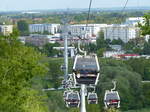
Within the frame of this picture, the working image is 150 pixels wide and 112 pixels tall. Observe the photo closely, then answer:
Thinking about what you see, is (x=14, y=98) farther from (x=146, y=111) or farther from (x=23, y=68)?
(x=146, y=111)

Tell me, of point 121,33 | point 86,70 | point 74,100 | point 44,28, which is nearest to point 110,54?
point 121,33

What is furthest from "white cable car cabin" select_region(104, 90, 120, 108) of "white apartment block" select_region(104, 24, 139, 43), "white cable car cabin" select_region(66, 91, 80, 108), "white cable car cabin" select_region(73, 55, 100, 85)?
"white apartment block" select_region(104, 24, 139, 43)

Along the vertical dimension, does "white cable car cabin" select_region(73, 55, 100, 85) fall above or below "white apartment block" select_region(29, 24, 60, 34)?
above

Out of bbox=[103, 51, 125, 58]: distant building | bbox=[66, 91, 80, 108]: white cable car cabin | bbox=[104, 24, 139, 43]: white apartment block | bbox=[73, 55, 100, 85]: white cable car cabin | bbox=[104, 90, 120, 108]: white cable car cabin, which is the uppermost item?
bbox=[73, 55, 100, 85]: white cable car cabin

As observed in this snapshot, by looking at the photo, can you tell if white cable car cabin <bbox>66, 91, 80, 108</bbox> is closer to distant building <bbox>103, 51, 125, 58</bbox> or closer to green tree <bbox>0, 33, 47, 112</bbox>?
green tree <bbox>0, 33, 47, 112</bbox>

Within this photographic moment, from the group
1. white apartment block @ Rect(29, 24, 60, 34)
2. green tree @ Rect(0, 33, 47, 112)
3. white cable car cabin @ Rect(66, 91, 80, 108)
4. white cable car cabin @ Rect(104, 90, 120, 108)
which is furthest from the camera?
white apartment block @ Rect(29, 24, 60, 34)

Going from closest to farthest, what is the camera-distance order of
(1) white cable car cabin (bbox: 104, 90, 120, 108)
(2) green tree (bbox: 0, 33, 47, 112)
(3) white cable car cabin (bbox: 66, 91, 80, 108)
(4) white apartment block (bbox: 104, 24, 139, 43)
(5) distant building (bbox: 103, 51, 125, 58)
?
(3) white cable car cabin (bbox: 66, 91, 80, 108)
(1) white cable car cabin (bbox: 104, 90, 120, 108)
(2) green tree (bbox: 0, 33, 47, 112)
(5) distant building (bbox: 103, 51, 125, 58)
(4) white apartment block (bbox: 104, 24, 139, 43)

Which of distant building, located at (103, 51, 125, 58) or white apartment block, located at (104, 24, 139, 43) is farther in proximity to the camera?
white apartment block, located at (104, 24, 139, 43)

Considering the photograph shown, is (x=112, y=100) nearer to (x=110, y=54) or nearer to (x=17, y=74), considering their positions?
(x=17, y=74)

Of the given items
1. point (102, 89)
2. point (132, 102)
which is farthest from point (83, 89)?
point (132, 102)
